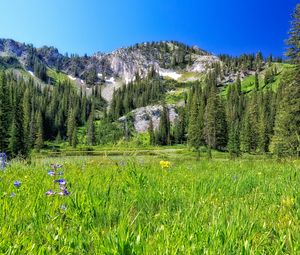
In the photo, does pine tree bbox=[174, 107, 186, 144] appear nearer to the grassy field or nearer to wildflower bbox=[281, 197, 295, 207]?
the grassy field

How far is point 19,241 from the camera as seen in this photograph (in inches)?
87.6

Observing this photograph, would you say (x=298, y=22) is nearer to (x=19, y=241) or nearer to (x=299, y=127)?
(x=299, y=127)

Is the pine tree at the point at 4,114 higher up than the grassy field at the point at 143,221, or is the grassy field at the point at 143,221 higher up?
the pine tree at the point at 4,114

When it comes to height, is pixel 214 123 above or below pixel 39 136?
above

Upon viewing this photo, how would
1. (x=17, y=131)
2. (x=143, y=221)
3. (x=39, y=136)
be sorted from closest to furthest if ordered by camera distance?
(x=143, y=221)
(x=17, y=131)
(x=39, y=136)

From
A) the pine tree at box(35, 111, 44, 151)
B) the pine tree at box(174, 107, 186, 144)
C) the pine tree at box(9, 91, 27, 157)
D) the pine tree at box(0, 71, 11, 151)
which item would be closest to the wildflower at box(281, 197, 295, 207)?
the pine tree at box(0, 71, 11, 151)

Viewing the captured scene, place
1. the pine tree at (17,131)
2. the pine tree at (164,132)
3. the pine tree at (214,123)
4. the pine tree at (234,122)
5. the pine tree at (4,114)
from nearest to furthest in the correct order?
the pine tree at (4,114)
the pine tree at (17,131)
the pine tree at (234,122)
the pine tree at (214,123)
the pine tree at (164,132)

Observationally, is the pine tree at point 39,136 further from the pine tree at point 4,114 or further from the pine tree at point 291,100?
the pine tree at point 291,100

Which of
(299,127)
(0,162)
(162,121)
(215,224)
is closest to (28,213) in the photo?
(215,224)

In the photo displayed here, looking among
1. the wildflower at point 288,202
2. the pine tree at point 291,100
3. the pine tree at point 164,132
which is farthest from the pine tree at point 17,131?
the pine tree at point 164,132

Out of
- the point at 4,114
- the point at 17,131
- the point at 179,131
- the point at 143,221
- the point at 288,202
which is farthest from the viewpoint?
the point at 179,131

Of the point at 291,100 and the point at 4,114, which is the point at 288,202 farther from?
the point at 4,114

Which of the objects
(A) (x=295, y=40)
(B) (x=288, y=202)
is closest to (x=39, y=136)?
(A) (x=295, y=40)

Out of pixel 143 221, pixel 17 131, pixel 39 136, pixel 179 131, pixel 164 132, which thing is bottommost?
pixel 143 221
